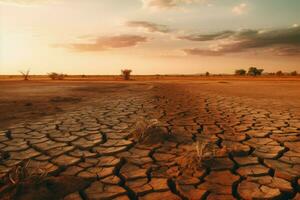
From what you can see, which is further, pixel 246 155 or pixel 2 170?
pixel 246 155

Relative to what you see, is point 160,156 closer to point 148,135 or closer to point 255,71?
point 148,135

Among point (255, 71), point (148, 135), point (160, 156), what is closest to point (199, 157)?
point (160, 156)

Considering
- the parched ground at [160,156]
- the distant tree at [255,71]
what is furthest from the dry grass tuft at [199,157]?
the distant tree at [255,71]

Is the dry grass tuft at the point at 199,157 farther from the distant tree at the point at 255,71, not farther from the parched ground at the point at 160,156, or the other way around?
the distant tree at the point at 255,71

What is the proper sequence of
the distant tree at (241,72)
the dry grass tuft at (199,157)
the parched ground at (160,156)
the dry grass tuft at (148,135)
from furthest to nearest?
the distant tree at (241,72), the dry grass tuft at (148,135), the dry grass tuft at (199,157), the parched ground at (160,156)

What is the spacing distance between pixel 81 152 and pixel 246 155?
1.87m

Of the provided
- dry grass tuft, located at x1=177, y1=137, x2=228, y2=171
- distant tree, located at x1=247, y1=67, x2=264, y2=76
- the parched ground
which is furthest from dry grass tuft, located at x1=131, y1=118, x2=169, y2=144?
distant tree, located at x1=247, y1=67, x2=264, y2=76

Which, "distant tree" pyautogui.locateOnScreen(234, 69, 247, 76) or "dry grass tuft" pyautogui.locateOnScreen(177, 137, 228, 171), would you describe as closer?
"dry grass tuft" pyautogui.locateOnScreen(177, 137, 228, 171)

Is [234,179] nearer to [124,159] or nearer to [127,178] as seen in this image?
[127,178]

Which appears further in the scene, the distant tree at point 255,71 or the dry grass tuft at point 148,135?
the distant tree at point 255,71

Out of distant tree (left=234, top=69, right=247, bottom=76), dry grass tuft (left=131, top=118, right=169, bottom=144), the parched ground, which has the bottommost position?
the parched ground

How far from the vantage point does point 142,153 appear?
10.0ft

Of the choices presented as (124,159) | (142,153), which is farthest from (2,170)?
(142,153)

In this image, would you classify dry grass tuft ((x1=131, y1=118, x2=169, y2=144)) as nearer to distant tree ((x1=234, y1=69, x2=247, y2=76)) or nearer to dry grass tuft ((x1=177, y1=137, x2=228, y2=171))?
dry grass tuft ((x1=177, y1=137, x2=228, y2=171))
